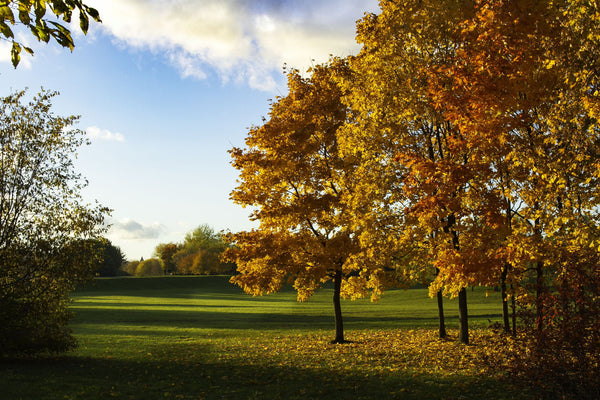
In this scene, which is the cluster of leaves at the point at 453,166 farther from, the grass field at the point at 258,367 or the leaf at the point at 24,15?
the leaf at the point at 24,15

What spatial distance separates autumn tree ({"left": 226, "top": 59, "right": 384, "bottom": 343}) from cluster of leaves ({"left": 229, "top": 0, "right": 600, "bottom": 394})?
0.18ft

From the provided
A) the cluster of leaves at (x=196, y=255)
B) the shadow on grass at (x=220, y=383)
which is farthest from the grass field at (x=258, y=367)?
the cluster of leaves at (x=196, y=255)

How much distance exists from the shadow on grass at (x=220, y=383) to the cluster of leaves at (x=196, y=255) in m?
70.7

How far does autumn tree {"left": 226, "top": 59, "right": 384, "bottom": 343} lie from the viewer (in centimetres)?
1669

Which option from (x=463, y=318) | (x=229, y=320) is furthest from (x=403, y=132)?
(x=229, y=320)

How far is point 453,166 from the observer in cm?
1199

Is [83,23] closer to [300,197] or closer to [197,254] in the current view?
[300,197]

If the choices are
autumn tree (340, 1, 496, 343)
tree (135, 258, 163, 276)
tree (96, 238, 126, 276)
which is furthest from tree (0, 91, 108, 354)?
tree (135, 258, 163, 276)

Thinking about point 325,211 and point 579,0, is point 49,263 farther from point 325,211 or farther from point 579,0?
point 579,0

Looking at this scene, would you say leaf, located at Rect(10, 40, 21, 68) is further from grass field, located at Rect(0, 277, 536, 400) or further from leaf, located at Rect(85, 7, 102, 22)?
grass field, located at Rect(0, 277, 536, 400)

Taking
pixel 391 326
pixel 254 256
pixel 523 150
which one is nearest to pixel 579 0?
pixel 523 150

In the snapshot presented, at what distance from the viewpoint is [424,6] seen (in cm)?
1410

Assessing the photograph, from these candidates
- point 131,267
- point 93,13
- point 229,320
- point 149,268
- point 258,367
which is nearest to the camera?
point 93,13

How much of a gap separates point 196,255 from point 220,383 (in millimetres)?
92892
